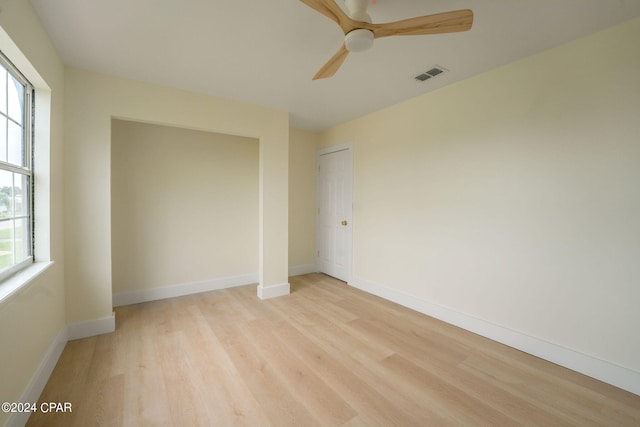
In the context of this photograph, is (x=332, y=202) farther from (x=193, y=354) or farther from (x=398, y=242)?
(x=193, y=354)

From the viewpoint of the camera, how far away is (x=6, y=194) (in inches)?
63.7

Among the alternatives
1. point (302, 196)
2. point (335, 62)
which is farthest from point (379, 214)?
point (335, 62)

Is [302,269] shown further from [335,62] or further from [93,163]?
[335,62]

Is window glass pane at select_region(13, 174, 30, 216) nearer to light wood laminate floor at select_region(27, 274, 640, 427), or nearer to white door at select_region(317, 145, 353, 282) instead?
light wood laminate floor at select_region(27, 274, 640, 427)

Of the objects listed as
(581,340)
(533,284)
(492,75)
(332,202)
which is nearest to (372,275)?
(332,202)

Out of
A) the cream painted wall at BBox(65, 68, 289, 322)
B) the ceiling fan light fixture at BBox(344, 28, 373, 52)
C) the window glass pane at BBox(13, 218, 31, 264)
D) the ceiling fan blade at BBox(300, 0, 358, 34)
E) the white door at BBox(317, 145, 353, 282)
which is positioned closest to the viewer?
→ the ceiling fan blade at BBox(300, 0, 358, 34)

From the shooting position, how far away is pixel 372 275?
144 inches

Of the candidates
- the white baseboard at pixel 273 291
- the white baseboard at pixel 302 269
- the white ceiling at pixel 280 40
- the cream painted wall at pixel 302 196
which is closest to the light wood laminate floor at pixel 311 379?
the white baseboard at pixel 273 291

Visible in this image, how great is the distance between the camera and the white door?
4.08m

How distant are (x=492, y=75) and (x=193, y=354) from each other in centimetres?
380

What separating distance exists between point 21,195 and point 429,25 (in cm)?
301

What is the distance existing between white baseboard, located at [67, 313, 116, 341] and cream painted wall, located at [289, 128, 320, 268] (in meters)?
2.56

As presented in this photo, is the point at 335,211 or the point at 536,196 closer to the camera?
the point at 536,196

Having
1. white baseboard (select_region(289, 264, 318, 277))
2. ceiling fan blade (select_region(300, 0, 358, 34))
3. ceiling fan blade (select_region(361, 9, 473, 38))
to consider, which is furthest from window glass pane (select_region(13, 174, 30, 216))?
white baseboard (select_region(289, 264, 318, 277))
